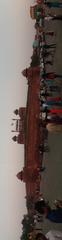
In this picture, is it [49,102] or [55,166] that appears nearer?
[55,166]

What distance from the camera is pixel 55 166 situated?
16922mm

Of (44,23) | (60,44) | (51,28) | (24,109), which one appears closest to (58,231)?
(60,44)

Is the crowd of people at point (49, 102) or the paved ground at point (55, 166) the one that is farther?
the paved ground at point (55, 166)

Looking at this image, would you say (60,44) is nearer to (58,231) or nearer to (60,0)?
(60,0)

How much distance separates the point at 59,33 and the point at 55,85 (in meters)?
3.30

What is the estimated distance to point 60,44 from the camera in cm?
2052

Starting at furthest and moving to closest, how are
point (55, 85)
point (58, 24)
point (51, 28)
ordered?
1. point (51, 28)
2. point (58, 24)
3. point (55, 85)

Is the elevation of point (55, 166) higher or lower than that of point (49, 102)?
lower

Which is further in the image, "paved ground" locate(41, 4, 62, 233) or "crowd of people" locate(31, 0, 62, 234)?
"paved ground" locate(41, 4, 62, 233)

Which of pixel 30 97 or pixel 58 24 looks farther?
pixel 30 97

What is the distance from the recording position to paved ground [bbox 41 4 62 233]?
1581cm

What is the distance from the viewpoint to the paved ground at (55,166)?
1581 cm

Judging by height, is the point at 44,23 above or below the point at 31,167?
above

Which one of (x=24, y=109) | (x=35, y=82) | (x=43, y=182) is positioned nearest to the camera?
(x=43, y=182)
